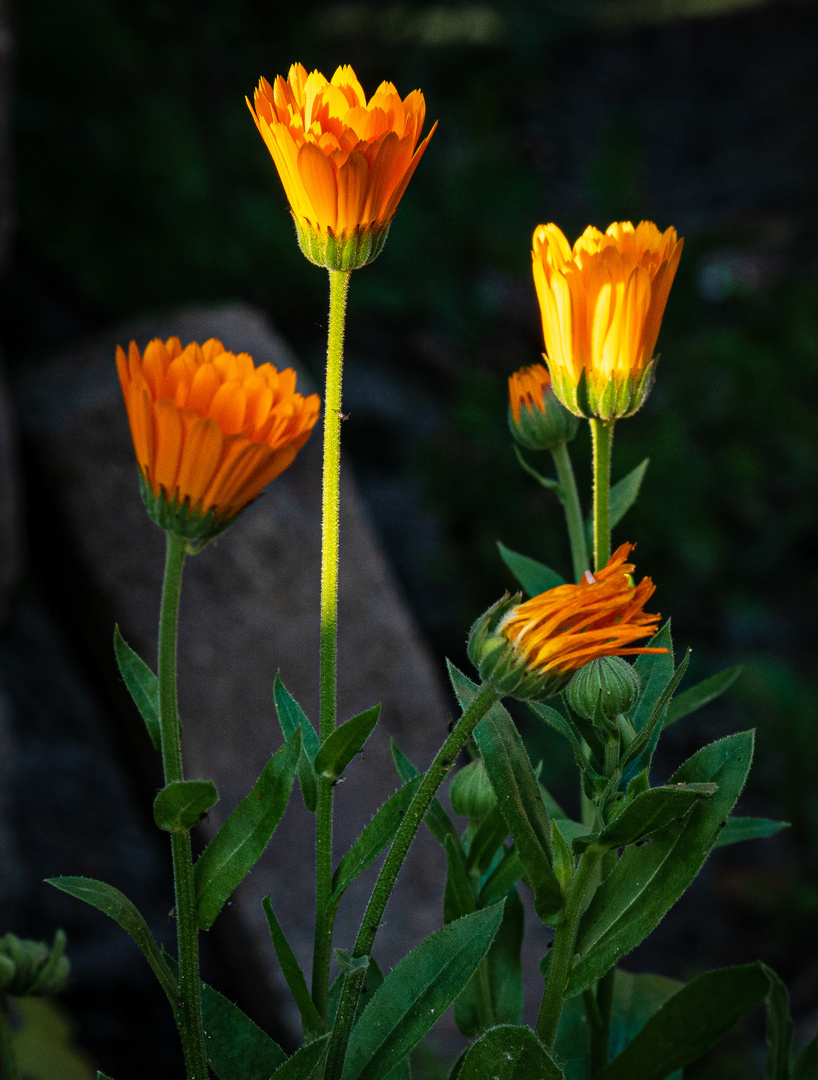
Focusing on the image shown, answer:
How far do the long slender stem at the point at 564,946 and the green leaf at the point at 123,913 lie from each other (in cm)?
14

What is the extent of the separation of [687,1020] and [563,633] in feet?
0.68

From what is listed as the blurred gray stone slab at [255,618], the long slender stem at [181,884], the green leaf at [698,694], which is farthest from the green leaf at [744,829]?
the blurred gray stone slab at [255,618]

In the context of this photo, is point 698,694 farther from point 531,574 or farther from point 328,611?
point 328,611

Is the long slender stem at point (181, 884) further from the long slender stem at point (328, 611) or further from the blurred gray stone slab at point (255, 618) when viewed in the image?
the blurred gray stone slab at point (255, 618)

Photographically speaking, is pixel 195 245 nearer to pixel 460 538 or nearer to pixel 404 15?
pixel 460 538

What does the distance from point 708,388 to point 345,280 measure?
2.62 m

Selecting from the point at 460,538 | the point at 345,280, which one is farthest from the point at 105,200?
the point at 345,280

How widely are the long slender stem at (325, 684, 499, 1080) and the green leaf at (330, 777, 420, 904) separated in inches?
2.1

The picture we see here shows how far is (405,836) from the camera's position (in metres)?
0.39

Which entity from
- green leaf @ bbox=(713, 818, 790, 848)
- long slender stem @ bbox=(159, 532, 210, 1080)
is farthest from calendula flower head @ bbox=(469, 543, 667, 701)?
green leaf @ bbox=(713, 818, 790, 848)

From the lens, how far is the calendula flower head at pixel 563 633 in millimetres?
383

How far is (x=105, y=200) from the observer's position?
2.19 m

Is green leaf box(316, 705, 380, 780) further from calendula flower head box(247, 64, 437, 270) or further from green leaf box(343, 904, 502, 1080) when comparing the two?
calendula flower head box(247, 64, 437, 270)

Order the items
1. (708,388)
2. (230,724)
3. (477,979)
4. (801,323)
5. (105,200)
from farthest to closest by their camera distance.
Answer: (801,323), (708,388), (105,200), (230,724), (477,979)
